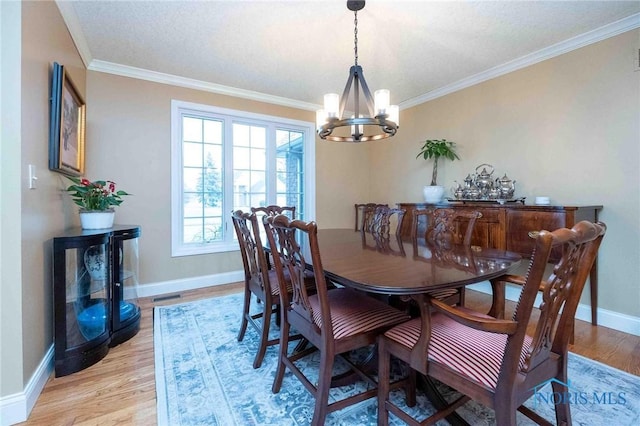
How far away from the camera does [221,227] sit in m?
3.82

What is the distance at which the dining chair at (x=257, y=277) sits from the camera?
1840mm

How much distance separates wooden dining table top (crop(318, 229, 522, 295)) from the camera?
119 centimetres

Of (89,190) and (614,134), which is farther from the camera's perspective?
(614,134)

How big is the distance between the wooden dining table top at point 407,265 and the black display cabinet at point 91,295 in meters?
1.58

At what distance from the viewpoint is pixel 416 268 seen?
146 centimetres

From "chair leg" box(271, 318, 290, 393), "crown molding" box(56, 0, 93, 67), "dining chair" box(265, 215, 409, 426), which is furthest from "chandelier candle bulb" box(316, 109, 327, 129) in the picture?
"crown molding" box(56, 0, 93, 67)

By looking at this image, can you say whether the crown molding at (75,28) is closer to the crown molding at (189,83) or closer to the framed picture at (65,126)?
the crown molding at (189,83)

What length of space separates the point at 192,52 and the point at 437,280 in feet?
9.97

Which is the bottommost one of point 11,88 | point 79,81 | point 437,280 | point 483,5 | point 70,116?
A: point 437,280

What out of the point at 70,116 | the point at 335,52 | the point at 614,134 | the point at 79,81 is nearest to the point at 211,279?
the point at 70,116

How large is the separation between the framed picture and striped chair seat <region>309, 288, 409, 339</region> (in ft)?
6.50

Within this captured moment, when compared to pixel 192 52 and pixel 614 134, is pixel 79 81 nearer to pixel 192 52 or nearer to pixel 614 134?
pixel 192 52

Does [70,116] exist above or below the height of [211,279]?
above

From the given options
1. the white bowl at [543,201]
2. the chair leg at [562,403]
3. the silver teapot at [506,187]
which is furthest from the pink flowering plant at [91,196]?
the white bowl at [543,201]
